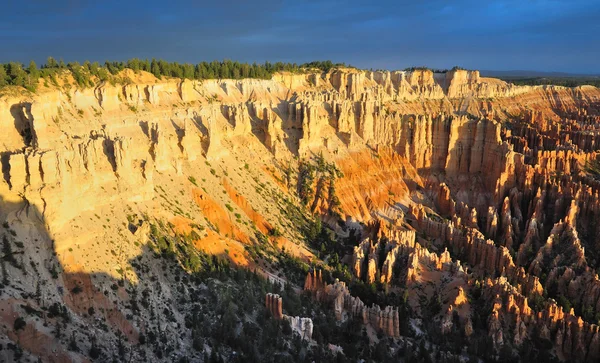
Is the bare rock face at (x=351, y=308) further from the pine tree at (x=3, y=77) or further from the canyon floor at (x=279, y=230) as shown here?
the pine tree at (x=3, y=77)

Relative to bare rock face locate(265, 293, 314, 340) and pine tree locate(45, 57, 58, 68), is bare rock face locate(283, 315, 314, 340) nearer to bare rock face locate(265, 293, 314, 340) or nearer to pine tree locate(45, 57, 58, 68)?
bare rock face locate(265, 293, 314, 340)

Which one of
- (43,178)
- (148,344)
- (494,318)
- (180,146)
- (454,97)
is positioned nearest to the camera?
(148,344)

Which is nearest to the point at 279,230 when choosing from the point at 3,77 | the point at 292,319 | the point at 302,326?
the point at 292,319

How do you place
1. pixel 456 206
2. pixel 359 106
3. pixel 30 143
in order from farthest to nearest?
pixel 359 106
pixel 456 206
pixel 30 143

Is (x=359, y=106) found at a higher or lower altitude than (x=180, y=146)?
higher

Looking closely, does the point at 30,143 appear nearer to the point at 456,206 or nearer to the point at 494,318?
the point at 494,318

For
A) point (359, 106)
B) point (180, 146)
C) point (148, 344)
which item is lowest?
point (148, 344)

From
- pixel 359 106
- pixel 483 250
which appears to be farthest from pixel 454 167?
pixel 483 250
